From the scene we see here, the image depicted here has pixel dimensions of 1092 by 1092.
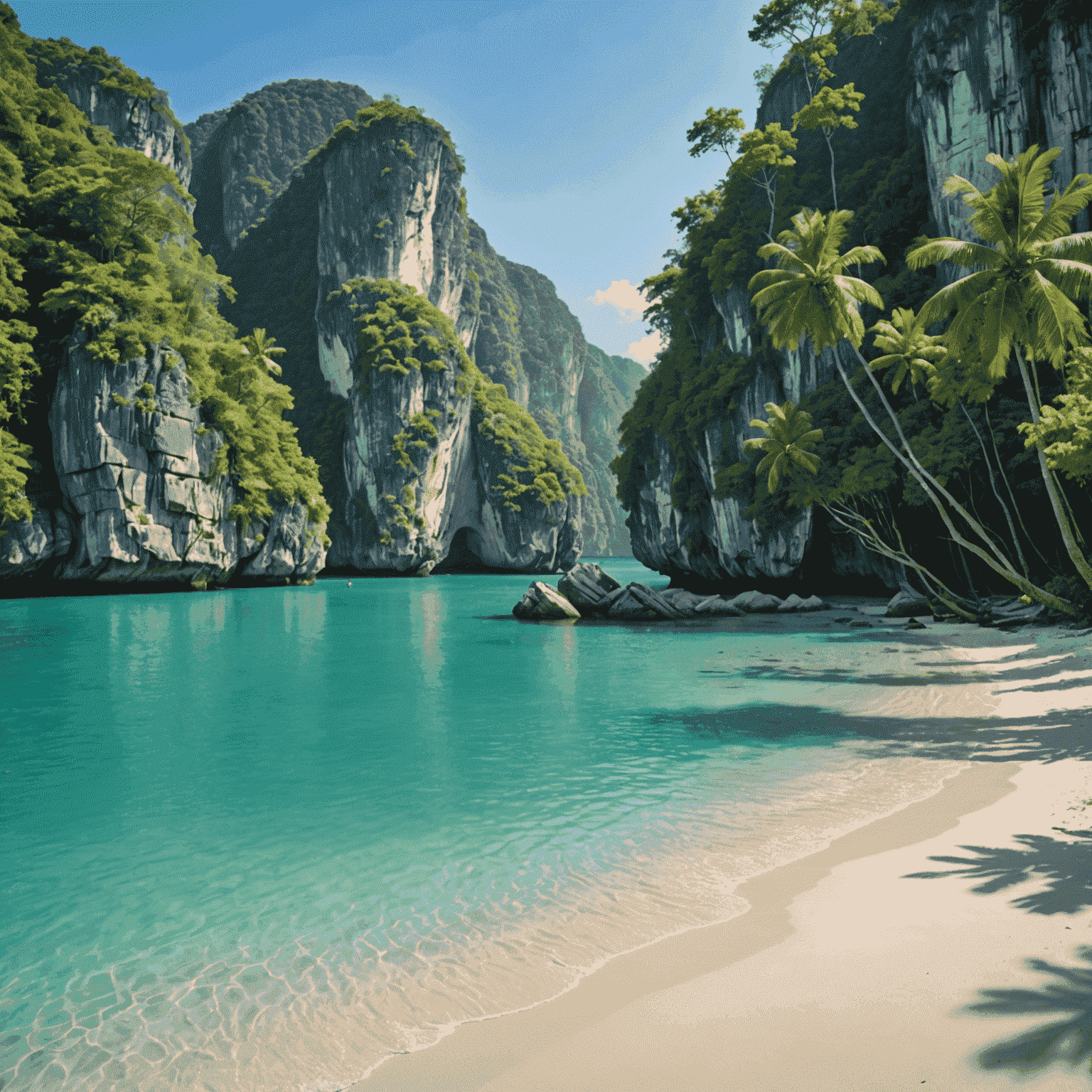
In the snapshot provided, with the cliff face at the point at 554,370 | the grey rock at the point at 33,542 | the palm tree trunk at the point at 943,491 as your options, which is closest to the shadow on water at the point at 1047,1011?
the palm tree trunk at the point at 943,491

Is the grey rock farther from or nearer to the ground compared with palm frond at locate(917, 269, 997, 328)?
nearer to the ground

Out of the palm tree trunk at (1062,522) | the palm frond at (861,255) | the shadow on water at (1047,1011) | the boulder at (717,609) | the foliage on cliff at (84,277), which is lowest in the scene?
the shadow on water at (1047,1011)

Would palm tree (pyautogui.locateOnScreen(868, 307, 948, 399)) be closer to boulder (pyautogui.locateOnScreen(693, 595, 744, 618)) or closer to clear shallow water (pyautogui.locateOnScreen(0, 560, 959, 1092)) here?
boulder (pyautogui.locateOnScreen(693, 595, 744, 618))

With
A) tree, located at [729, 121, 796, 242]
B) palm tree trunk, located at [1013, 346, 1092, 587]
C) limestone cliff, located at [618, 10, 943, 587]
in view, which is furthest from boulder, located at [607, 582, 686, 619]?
tree, located at [729, 121, 796, 242]

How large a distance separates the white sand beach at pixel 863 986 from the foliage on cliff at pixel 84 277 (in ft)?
113

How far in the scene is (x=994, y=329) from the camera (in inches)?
515

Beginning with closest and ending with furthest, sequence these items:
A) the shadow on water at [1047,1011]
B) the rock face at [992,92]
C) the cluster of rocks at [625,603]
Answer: the shadow on water at [1047,1011]
the rock face at [992,92]
the cluster of rocks at [625,603]

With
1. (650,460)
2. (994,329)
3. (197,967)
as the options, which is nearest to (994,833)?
(197,967)

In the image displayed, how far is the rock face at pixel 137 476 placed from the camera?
3356cm

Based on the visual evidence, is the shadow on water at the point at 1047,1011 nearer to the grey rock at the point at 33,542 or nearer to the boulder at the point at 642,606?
the boulder at the point at 642,606

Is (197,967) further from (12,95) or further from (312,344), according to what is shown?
(312,344)

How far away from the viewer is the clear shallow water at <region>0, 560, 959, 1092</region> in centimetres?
378

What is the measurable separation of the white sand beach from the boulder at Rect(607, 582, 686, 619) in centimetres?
1993

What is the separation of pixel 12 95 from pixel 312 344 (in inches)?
1295
